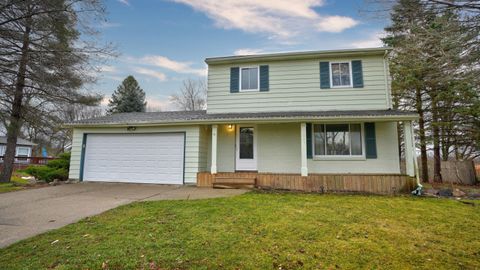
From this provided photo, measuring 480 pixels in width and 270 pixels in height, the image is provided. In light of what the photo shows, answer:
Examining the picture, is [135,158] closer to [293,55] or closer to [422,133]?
[293,55]

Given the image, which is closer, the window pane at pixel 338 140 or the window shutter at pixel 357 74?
the window pane at pixel 338 140

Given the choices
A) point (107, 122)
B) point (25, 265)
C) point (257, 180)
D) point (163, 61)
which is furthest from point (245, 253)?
point (163, 61)

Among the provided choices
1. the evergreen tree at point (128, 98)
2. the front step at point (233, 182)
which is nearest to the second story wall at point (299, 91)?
the front step at point (233, 182)

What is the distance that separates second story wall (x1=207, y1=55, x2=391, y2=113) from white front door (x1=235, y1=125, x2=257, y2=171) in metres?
0.88

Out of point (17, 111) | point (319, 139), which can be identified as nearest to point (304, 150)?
point (319, 139)

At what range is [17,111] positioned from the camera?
33.9 feet

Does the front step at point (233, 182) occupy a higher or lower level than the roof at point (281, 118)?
lower

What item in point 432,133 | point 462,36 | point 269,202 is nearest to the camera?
point 462,36

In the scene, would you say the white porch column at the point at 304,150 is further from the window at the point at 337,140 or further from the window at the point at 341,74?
the window at the point at 341,74

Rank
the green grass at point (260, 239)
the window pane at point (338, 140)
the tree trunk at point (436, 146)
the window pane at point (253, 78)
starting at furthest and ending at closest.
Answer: the tree trunk at point (436, 146) → the window pane at point (253, 78) → the window pane at point (338, 140) → the green grass at point (260, 239)

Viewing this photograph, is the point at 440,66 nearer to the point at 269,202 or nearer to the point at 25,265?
the point at 269,202

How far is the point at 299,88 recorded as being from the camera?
9852mm

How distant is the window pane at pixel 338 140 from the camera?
9.10m

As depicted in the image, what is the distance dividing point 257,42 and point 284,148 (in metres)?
7.04
